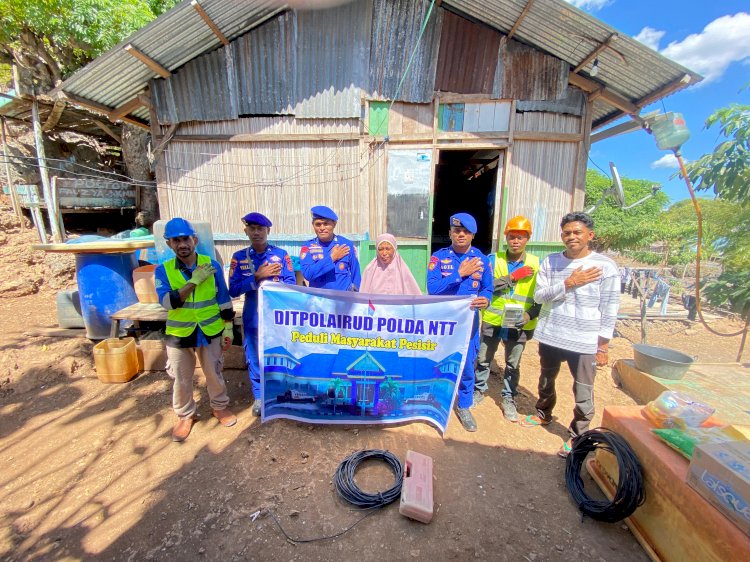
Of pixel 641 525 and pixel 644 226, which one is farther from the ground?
pixel 644 226

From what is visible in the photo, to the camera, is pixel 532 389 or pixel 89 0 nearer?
pixel 532 389

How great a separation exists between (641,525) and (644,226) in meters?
18.0

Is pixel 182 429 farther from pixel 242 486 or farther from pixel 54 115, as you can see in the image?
pixel 54 115

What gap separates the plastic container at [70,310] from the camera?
5141 millimetres

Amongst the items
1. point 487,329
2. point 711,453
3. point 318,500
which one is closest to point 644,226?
point 487,329

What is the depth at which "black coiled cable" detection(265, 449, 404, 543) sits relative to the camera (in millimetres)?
2250

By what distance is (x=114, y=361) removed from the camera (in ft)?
13.0

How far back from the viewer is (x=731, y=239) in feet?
17.6

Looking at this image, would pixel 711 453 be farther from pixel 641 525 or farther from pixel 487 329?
pixel 487 329

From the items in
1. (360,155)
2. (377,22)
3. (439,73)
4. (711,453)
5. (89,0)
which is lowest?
(711,453)

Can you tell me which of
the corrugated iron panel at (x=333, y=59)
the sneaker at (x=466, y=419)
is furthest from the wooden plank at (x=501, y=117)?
the sneaker at (x=466, y=419)

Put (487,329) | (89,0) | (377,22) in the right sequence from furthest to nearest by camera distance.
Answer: (89,0) < (377,22) < (487,329)

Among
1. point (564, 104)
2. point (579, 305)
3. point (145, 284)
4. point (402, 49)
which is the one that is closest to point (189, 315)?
point (145, 284)

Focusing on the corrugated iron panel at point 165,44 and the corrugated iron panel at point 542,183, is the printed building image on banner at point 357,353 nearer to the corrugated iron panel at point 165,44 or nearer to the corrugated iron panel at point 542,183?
the corrugated iron panel at point 542,183
